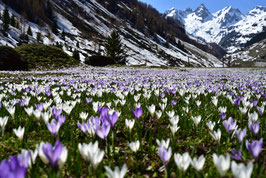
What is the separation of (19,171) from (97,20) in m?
159

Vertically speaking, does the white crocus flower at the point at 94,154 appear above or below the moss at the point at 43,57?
below

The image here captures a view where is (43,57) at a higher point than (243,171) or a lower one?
higher

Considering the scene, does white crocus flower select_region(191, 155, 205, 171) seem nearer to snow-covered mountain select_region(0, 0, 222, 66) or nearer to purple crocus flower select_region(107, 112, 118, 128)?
purple crocus flower select_region(107, 112, 118, 128)

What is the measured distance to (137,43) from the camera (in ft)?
452

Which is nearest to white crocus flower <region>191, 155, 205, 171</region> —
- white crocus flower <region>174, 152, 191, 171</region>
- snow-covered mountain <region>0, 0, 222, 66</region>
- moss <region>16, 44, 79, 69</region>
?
white crocus flower <region>174, 152, 191, 171</region>

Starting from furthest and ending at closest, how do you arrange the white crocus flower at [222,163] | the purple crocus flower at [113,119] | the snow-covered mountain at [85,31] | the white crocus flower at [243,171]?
the snow-covered mountain at [85,31] → the purple crocus flower at [113,119] → the white crocus flower at [222,163] → the white crocus flower at [243,171]

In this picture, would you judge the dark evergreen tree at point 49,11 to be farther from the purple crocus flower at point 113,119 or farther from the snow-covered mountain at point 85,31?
the purple crocus flower at point 113,119

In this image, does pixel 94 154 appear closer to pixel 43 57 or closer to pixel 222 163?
pixel 222 163

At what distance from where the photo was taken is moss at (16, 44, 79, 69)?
2086 centimetres

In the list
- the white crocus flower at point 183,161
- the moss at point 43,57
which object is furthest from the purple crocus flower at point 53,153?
the moss at point 43,57

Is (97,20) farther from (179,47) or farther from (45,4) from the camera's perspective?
(179,47)

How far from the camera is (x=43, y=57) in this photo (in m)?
22.6

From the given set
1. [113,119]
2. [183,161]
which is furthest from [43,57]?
[183,161]

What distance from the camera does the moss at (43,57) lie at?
68.4ft
